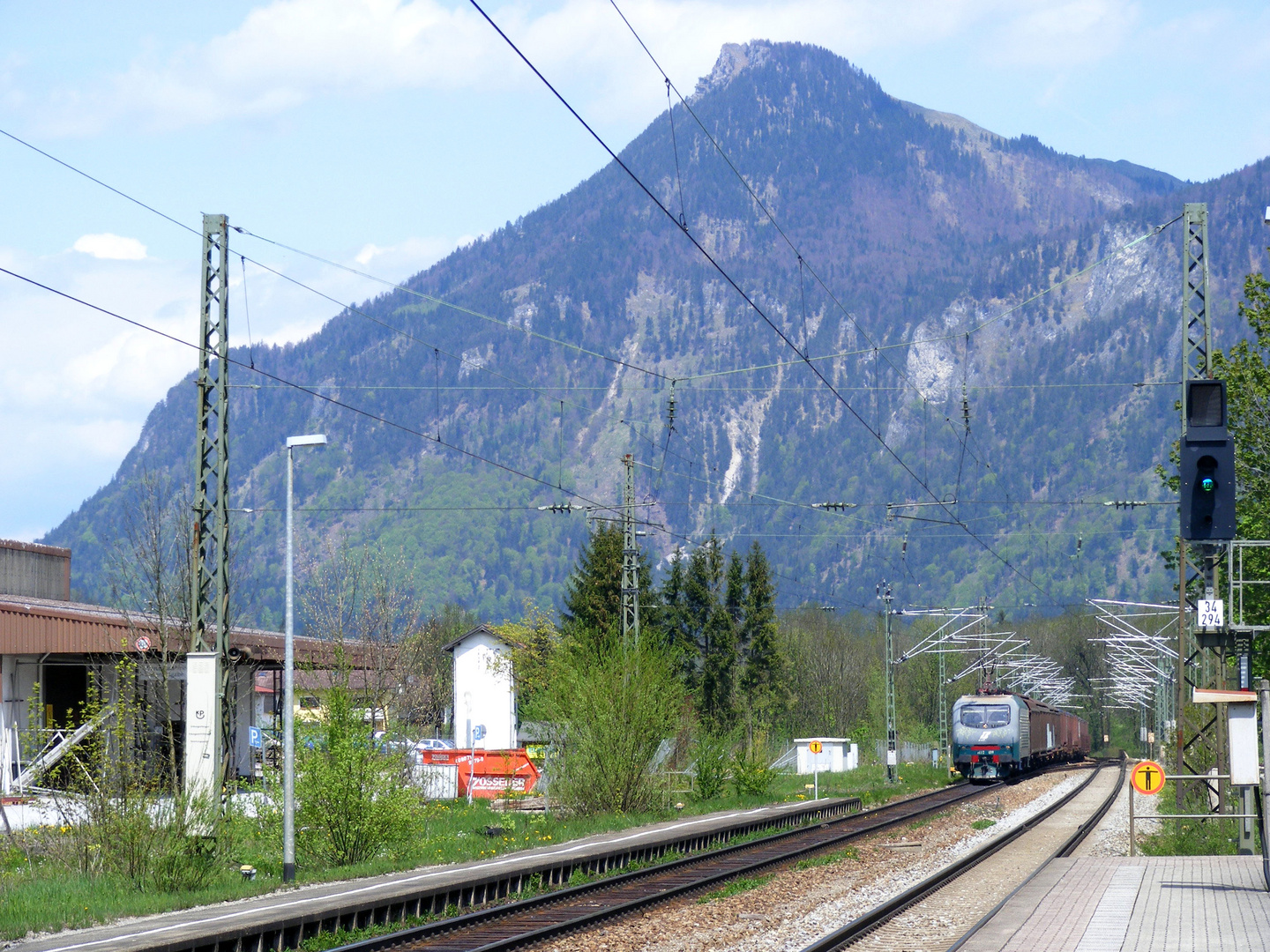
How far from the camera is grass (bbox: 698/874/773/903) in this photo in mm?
20891

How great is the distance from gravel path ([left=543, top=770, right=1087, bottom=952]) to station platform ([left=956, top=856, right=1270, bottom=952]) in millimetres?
2654

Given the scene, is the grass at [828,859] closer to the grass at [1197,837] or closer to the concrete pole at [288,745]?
the grass at [1197,837]

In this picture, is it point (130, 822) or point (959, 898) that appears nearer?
point (130, 822)

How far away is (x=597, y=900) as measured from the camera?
20500mm

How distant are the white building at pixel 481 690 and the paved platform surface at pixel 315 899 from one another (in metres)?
63.3

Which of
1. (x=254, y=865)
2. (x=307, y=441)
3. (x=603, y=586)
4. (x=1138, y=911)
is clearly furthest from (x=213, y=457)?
(x=603, y=586)

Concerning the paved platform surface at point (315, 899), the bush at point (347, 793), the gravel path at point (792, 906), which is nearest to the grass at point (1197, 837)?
the gravel path at point (792, 906)

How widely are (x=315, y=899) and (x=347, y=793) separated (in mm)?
4886

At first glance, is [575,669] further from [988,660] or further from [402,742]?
[988,660]

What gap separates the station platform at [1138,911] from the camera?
13.6 meters

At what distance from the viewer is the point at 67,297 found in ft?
60.8

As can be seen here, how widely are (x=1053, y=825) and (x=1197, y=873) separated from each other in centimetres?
1626

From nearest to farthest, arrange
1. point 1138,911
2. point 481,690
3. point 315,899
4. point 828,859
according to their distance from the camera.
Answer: point 1138,911, point 315,899, point 828,859, point 481,690

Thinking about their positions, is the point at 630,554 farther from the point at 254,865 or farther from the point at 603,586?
the point at 603,586
